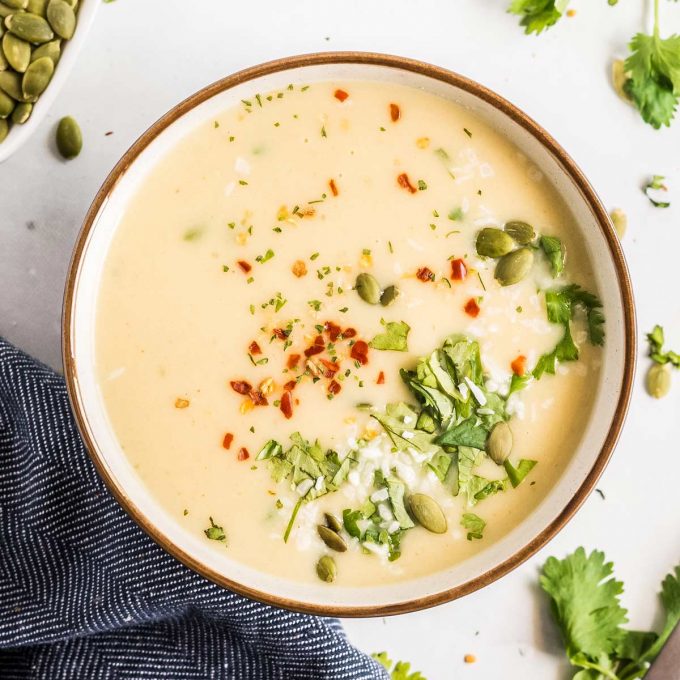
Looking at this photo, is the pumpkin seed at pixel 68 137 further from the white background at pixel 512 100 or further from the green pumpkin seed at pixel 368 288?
the green pumpkin seed at pixel 368 288

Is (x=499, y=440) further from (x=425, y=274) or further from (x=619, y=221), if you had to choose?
(x=619, y=221)

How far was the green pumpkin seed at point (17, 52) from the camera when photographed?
85.7 inches

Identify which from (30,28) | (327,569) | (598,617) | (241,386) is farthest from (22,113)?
(598,617)

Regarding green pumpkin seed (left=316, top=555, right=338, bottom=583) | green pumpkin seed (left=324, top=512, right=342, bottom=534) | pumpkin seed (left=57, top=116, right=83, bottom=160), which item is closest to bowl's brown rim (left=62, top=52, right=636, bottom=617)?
green pumpkin seed (left=316, top=555, right=338, bottom=583)

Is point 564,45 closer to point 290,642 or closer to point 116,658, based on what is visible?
point 290,642

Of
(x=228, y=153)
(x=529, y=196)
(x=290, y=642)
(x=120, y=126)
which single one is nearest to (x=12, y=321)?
(x=120, y=126)

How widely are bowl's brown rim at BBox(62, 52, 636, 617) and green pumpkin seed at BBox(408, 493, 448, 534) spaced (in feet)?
0.54

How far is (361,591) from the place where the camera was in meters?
2.11

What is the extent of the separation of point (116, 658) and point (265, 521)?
705 mm

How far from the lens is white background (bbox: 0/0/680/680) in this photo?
2342mm

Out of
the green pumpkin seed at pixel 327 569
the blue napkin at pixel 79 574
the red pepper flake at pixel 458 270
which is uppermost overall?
the red pepper flake at pixel 458 270

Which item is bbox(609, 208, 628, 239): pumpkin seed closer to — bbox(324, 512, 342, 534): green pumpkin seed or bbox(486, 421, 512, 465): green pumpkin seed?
bbox(486, 421, 512, 465): green pumpkin seed

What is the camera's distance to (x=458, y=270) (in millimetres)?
2033

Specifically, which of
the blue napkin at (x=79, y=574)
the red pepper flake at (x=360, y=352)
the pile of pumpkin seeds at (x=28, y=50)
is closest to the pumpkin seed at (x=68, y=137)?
the pile of pumpkin seeds at (x=28, y=50)
